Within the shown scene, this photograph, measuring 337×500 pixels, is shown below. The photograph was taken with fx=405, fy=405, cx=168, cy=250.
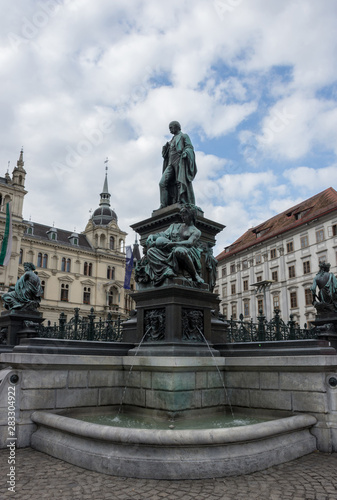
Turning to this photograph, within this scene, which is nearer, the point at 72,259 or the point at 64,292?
the point at 64,292

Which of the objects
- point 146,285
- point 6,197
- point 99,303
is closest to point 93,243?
point 99,303

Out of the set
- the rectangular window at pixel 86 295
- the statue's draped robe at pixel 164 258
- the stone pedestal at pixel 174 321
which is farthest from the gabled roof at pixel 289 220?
the stone pedestal at pixel 174 321

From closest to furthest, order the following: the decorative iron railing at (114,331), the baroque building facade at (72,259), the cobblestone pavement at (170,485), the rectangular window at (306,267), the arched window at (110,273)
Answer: the cobblestone pavement at (170,485)
the decorative iron railing at (114,331)
the rectangular window at (306,267)
the baroque building facade at (72,259)
the arched window at (110,273)

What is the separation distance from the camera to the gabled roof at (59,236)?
63713 mm

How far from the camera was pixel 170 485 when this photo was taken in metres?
4.28

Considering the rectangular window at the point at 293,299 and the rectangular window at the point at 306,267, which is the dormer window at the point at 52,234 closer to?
the rectangular window at the point at 293,299

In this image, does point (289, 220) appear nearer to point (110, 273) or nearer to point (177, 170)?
point (110, 273)

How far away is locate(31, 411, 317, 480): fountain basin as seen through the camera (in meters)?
4.43

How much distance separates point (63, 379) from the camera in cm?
647

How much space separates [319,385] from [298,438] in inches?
33.8

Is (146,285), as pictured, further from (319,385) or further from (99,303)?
(99,303)

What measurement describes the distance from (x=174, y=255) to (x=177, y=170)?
9.42ft

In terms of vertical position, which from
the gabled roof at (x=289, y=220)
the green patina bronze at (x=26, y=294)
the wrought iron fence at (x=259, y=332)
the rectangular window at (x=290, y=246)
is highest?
the gabled roof at (x=289, y=220)

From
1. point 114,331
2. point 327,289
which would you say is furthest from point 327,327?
point 114,331
